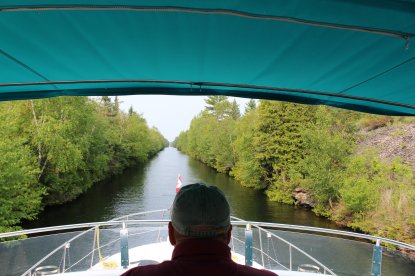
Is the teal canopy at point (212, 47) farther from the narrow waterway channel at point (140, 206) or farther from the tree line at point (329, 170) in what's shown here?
the narrow waterway channel at point (140, 206)

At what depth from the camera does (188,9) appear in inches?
48.5

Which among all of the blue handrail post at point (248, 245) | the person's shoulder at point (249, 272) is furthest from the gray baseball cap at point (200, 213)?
the blue handrail post at point (248, 245)

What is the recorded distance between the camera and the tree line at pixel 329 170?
14.0 meters

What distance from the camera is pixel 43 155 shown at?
731 inches

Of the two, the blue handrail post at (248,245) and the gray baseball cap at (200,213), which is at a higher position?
the gray baseball cap at (200,213)

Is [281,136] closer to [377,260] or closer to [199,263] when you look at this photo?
[377,260]

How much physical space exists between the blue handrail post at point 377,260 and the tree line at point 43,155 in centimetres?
1237

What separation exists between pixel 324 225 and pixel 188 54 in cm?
1632

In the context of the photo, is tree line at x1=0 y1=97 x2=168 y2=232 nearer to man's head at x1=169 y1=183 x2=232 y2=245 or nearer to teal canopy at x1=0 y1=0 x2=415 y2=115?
teal canopy at x1=0 y1=0 x2=415 y2=115

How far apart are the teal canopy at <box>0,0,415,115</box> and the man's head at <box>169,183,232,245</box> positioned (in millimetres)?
714

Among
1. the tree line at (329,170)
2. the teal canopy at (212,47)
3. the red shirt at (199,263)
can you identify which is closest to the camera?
the red shirt at (199,263)

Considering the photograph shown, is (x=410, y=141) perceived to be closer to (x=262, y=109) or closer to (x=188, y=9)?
(x=262, y=109)

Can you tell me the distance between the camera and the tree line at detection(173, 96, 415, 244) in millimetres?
13977

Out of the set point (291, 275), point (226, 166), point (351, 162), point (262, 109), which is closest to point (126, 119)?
point (226, 166)
